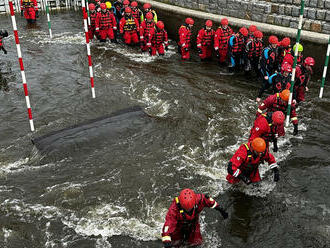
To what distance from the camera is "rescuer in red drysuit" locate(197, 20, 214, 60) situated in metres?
12.0

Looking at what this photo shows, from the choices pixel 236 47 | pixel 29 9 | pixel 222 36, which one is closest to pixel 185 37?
pixel 222 36

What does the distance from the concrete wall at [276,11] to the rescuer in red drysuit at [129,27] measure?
2732 mm

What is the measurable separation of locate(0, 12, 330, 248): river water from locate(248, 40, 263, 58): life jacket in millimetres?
888

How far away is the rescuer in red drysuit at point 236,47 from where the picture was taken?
10.8 meters

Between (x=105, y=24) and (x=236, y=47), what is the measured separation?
578 cm

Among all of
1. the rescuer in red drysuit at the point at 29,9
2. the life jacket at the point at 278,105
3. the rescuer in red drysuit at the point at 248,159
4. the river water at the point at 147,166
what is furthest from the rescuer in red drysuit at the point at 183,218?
the rescuer in red drysuit at the point at 29,9

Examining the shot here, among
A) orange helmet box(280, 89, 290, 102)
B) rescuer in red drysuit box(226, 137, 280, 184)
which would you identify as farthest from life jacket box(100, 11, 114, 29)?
rescuer in red drysuit box(226, 137, 280, 184)

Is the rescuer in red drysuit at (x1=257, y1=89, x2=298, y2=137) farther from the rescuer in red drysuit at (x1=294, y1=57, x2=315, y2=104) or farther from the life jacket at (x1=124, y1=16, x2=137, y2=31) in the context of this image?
the life jacket at (x1=124, y1=16, x2=137, y2=31)

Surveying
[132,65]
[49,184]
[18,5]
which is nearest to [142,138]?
[49,184]

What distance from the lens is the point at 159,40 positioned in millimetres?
12805

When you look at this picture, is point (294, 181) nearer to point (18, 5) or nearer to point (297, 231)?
point (297, 231)

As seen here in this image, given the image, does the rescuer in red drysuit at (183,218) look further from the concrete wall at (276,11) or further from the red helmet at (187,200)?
the concrete wall at (276,11)

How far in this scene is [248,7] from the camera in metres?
12.4

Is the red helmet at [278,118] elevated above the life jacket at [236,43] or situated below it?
below
